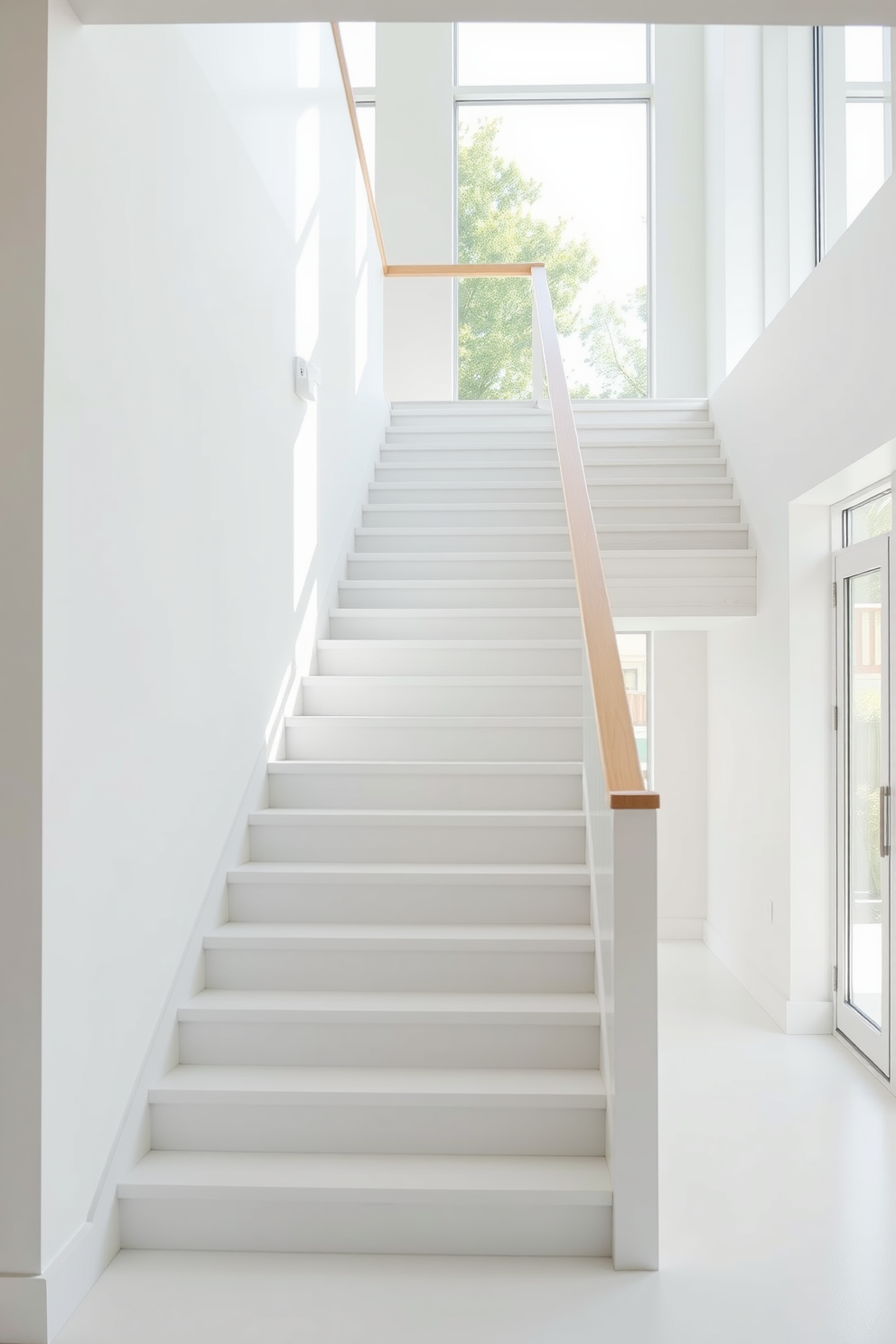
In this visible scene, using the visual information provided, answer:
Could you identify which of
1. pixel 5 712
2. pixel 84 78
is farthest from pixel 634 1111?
pixel 84 78

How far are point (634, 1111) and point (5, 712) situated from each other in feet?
5.52

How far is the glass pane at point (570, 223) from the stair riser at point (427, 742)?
5.90 metres

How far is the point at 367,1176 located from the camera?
2.62m

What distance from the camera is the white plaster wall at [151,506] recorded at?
91.2 inches

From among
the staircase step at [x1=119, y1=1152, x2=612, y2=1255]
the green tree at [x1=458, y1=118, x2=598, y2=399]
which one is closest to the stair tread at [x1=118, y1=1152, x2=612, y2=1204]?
the staircase step at [x1=119, y1=1152, x2=612, y2=1255]

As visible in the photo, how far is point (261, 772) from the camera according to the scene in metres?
3.88

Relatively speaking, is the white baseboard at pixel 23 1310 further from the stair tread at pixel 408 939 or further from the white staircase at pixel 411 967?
the stair tread at pixel 408 939

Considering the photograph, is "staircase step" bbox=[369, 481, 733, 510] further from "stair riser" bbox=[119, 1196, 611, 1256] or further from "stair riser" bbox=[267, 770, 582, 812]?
"stair riser" bbox=[119, 1196, 611, 1256]

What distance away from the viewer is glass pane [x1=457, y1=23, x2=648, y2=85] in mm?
9133

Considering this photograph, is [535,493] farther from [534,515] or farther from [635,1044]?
[635,1044]

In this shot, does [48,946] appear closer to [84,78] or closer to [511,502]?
[84,78]

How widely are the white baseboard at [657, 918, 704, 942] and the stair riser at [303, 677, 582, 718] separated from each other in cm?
347

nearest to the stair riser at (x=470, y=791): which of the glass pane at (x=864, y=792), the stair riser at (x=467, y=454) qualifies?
the glass pane at (x=864, y=792)

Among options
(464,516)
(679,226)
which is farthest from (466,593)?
(679,226)
